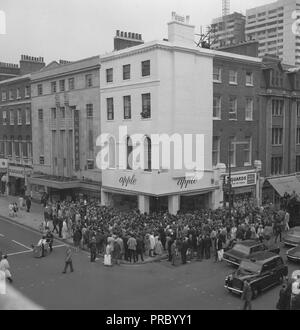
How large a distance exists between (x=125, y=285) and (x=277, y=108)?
90.1ft

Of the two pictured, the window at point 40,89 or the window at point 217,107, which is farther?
the window at point 40,89

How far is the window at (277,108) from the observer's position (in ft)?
135

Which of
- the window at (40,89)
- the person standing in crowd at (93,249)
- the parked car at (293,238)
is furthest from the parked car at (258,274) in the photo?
the window at (40,89)

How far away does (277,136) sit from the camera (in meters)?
41.8

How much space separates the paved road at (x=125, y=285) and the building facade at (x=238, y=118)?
580 inches

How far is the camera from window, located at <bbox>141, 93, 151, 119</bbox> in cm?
3225

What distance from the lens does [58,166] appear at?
43844mm

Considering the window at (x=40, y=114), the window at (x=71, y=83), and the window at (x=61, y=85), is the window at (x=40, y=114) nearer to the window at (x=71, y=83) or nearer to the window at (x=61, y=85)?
the window at (x=61, y=85)

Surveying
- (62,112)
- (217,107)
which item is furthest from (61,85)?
(217,107)

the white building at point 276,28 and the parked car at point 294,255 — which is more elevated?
the white building at point 276,28

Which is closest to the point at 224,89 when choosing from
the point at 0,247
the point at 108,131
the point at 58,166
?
the point at 108,131

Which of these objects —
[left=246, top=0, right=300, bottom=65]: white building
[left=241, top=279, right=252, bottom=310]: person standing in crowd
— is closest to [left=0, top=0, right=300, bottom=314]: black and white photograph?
[left=241, top=279, right=252, bottom=310]: person standing in crowd

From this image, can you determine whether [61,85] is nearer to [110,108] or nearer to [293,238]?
[110,108]

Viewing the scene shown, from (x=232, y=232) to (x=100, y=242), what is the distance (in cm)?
800
